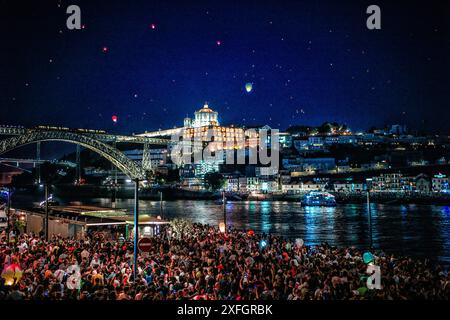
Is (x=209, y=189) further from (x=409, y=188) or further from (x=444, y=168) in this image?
(x=444, y=168)

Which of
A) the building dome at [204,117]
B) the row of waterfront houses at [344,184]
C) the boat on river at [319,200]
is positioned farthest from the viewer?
the building dome at [204,117]

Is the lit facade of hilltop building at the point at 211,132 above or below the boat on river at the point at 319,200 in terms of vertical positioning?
above

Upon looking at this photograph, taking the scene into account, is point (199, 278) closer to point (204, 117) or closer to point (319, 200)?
point (319, 200)

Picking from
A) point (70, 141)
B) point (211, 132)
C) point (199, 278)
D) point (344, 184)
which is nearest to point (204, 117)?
point (211, 132)

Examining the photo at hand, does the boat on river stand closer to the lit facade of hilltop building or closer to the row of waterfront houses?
the row of waterfront houses

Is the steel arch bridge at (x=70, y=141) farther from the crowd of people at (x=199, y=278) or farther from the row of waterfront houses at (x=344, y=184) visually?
the crowd of people at (x=199, y=278)

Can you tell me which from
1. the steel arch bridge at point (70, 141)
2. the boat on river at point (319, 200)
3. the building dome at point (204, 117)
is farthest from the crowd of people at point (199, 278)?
the building dome at point (204, 117)

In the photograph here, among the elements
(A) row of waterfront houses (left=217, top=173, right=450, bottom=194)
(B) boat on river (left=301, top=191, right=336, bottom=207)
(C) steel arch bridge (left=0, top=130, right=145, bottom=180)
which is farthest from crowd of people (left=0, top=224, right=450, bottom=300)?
(A) row of waterfront houses (left=217, top=173, right=450, bottom=194)
